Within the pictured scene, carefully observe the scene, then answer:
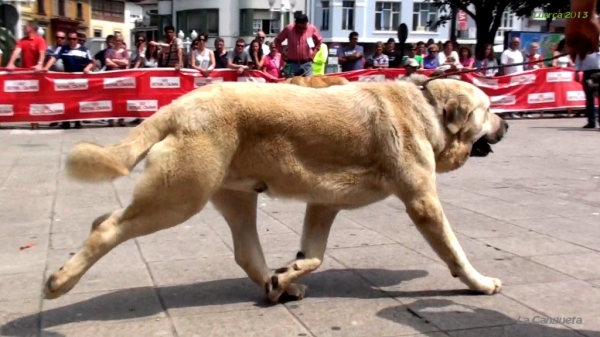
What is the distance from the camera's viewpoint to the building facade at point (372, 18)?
61031mm

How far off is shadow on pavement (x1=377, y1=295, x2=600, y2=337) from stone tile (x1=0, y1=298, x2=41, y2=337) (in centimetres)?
183

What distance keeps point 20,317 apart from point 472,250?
305cm

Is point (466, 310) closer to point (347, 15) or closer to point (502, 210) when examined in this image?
point (502, 210)

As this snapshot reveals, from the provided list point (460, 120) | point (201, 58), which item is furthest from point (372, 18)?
point (460, 120)

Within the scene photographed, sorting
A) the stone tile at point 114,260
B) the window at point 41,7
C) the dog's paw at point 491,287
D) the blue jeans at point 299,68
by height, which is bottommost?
the stone tile at point 114,260

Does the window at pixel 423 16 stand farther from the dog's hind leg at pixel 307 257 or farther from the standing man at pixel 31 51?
the dog's hind leg at pixel 307 257

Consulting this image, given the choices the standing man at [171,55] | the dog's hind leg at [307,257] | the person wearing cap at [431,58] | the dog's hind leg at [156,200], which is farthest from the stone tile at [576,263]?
the person wearing cap at [431,58]

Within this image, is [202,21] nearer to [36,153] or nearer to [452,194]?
[36,153]

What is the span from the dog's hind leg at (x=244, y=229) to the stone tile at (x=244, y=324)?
0.31 m

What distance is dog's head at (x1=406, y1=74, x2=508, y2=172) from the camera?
4.43m

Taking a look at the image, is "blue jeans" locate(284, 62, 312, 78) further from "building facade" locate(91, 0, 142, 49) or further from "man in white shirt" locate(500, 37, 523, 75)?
"building facade" locate(91, 0, 142, 49)

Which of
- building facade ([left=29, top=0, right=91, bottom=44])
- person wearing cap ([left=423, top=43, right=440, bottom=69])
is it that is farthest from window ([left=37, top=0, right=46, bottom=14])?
person wearing cap ([left=423, top=43, right=440, bottom=69])

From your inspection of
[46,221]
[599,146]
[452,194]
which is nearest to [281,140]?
[46,221]

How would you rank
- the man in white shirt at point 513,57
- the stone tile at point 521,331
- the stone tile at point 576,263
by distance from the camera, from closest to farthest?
the stone tile at point 521,331
the stone tile at point 576,263
the man in white shirt at point 513,57
